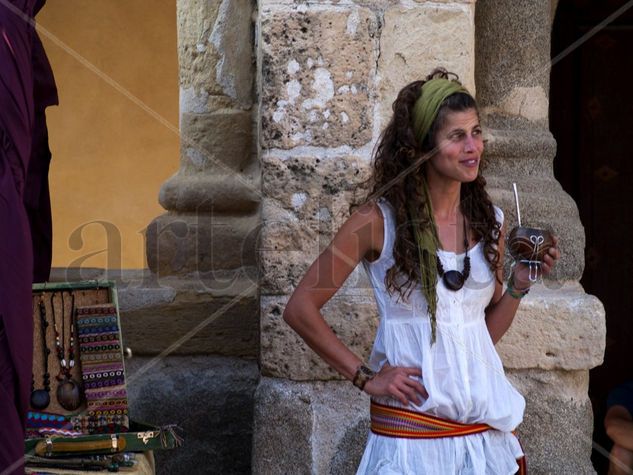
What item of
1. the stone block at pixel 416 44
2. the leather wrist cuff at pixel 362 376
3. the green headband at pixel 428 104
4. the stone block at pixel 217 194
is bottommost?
the leather wrist cuff at pixel 362 376

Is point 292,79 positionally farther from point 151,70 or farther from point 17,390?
point 151,70

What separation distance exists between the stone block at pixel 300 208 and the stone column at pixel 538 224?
57 cm

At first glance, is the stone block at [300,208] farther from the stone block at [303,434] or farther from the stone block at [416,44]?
the stone block at [303,434]

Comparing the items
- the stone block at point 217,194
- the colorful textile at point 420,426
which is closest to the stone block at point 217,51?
the stone block at point 217,194

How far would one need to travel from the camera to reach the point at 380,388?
8.71ft

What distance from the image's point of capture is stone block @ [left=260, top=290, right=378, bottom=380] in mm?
3359

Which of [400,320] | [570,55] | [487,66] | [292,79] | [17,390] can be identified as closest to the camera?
[17,390]

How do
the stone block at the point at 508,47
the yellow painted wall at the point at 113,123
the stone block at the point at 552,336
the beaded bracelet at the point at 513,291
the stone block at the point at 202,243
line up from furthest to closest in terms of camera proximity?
the yellow painted wall at the point at 113,123 < the stone block at the point at 202,243 < the stone block at the point at 508,47 < the stone block at the point at 552,336 < the beaded bracelet at the point at 513,291

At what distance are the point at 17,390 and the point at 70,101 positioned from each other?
177 inches

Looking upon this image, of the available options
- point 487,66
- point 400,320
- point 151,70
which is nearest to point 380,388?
point 400,320

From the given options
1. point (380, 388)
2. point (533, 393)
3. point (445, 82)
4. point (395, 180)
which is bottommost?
point (533, 393)

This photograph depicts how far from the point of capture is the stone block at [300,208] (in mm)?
3346

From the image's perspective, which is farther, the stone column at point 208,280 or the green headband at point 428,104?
the stone column at point 208,280

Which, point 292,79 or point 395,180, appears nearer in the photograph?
point 395,180
